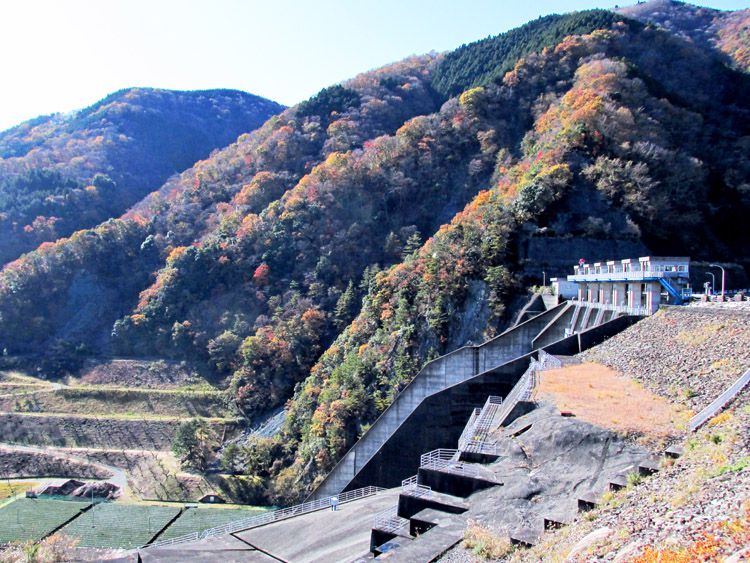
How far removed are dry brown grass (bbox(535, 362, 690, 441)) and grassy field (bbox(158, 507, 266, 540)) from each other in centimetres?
2239

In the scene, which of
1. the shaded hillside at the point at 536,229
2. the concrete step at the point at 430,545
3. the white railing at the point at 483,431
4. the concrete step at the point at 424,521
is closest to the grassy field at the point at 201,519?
the shaded hillside at the point at 536,229

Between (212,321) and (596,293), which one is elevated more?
(596,293)

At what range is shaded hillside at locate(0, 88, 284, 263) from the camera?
3150 inches

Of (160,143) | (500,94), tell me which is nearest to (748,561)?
(500,94)

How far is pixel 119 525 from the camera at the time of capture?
1282 inches

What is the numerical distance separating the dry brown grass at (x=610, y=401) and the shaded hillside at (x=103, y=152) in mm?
78688

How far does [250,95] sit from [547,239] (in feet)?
409

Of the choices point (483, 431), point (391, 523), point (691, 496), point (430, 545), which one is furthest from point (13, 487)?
point (691, 496)

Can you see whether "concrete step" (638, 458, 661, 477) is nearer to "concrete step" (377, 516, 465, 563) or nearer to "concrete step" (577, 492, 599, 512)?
"concrete step" (577, 492, 599, 512)

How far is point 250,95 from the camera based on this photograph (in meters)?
142

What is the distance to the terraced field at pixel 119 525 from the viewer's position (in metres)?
29.8

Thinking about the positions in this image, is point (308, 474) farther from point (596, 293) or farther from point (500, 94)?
point (500, 94)

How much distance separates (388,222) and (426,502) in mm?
47824

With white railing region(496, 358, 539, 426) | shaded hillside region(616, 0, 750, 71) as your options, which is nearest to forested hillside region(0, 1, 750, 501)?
shaded hillside region(616, 0, 750, 71)
